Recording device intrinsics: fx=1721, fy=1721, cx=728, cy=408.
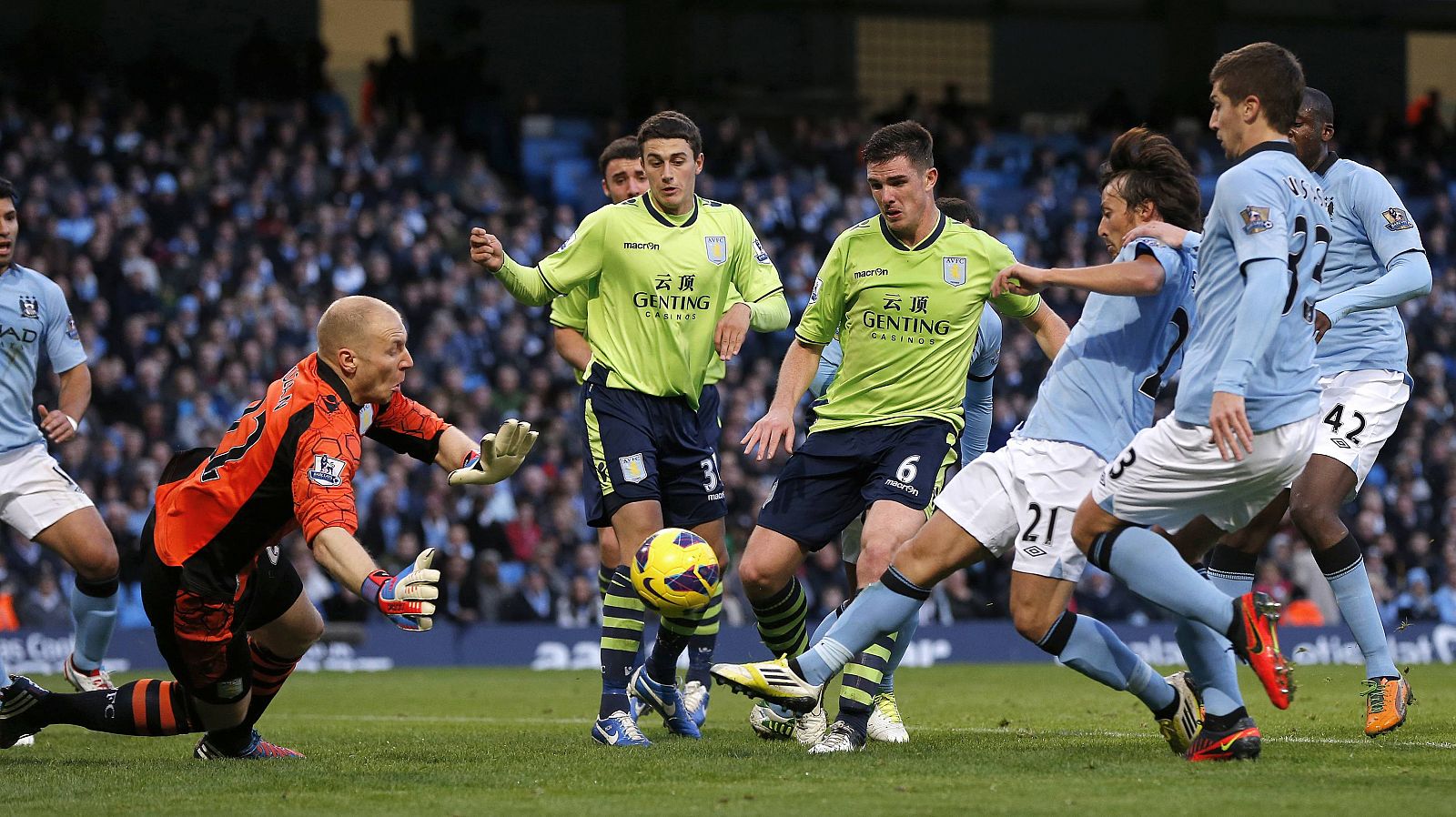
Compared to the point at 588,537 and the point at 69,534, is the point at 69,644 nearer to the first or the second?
the point at 588,537

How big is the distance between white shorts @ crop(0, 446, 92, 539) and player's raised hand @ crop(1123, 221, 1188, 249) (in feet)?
17.4

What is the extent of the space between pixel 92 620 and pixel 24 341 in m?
1.49

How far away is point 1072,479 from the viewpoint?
21.9 ft

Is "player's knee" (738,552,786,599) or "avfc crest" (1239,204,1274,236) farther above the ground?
"avfc crest" (1239,204,1274,236)

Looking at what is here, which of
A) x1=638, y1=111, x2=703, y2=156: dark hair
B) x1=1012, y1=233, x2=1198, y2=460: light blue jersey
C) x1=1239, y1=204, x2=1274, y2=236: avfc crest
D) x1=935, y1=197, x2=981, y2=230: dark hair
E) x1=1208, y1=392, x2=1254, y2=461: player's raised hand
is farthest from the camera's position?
x1=935, y1=197, x2=981, y2=230: dark hair

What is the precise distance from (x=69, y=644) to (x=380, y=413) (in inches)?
415

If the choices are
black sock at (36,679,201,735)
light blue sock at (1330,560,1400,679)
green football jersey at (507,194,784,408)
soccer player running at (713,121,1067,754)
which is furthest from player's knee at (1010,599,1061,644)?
black sock at (36,679,201,735)

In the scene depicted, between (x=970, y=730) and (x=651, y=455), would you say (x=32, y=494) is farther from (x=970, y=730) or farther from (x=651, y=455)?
(x=970, y=730)

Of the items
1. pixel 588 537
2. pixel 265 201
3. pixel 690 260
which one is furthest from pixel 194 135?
pixel 690 260

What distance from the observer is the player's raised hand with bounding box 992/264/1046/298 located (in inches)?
249

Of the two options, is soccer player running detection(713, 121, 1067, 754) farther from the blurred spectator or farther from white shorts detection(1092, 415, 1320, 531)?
the blurred spectator

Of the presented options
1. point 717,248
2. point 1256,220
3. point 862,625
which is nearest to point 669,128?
point 717,248

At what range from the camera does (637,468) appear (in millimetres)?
8047

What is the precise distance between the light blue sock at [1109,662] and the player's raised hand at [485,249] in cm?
295
